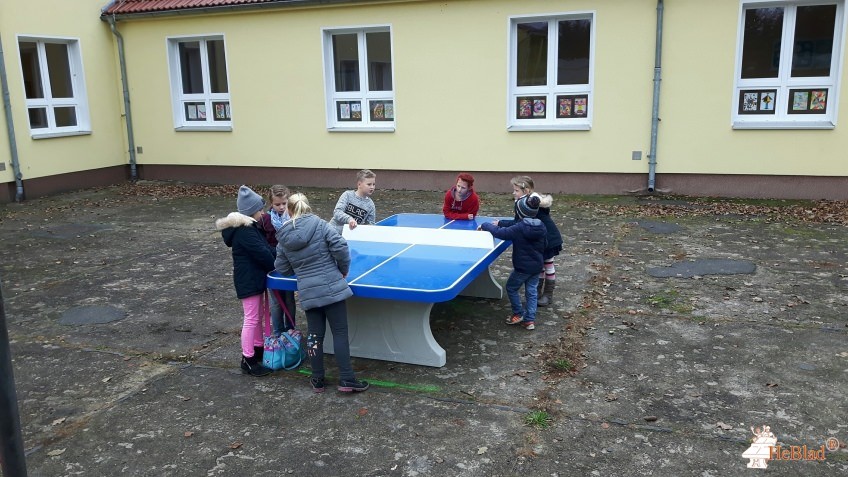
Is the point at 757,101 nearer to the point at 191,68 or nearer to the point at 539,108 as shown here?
the point at 539,108

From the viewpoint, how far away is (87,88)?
48.4 ft

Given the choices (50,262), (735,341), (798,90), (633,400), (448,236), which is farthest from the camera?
(798,90)

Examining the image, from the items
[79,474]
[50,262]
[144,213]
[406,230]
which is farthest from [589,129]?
[79,474]

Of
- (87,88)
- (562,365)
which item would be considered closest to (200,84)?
(87,88)

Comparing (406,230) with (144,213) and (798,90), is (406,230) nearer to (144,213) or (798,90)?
(144,213)

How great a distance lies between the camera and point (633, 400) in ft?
15.0

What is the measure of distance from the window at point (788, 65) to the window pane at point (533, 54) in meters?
3.25

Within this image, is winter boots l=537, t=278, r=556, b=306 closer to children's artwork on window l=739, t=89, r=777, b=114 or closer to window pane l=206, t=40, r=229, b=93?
children's artwork on window l=739, t=89, r=777, b=114

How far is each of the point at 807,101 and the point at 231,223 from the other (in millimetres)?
10197

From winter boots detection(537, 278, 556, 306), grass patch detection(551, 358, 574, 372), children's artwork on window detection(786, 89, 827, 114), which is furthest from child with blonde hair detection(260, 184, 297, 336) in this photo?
children's artwork on window detection(786, 89, 827, 114)

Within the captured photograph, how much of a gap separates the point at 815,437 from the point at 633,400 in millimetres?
1040

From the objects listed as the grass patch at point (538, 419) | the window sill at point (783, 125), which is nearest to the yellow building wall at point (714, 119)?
the window sill at point (783, 125)

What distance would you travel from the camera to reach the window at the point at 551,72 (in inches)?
491

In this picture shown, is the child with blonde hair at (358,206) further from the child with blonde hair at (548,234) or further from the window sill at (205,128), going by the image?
the window sill at (205,128)
